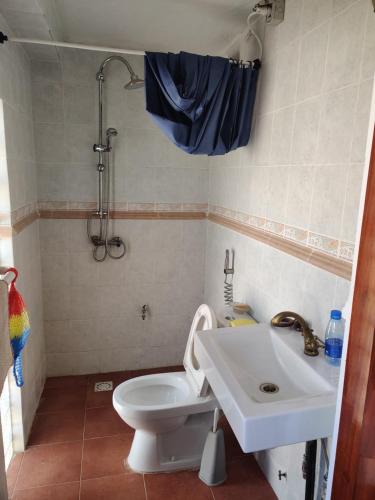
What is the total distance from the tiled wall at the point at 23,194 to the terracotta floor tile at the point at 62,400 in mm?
77

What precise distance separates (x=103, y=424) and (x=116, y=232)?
1.36m

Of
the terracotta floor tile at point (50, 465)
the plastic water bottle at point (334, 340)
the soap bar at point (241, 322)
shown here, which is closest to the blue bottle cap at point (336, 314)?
the plastic water bottle at point (334, 340)

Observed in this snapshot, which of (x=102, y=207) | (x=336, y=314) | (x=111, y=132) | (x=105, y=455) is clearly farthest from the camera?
(x=102, y=207)

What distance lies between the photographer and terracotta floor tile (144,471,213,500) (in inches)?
76.4

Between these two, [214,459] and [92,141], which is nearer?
[214,459]

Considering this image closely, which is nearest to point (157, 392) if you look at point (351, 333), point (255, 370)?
point (255, 370)

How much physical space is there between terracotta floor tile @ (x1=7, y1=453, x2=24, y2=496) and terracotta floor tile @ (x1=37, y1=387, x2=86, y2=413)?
0.42 metres

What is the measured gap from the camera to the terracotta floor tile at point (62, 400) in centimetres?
261

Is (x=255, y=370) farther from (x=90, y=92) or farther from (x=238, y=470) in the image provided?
(x=90, y=92)

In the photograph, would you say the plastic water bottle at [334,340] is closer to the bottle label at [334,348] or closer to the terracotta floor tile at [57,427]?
the bottle label at [334,348]

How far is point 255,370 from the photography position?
5.20 feet

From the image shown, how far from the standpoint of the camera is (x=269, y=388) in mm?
1465

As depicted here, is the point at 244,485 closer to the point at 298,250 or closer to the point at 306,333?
the point at 306,333

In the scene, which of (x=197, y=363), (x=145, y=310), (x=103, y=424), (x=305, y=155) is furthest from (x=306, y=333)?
(x=145, y=310)
